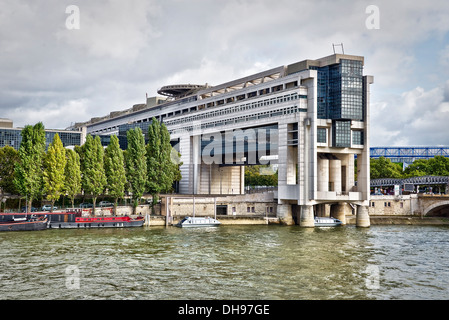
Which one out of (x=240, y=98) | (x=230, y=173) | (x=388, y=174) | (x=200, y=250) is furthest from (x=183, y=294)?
(x=388, y=174)

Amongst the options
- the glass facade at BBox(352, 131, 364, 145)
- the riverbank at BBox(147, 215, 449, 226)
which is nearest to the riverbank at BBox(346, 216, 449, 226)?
the riverbank at BBox(147, 215, 449, 226)

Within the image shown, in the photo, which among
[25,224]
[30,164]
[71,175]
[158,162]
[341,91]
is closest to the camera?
[25,224]

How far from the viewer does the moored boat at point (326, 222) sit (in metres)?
94.8

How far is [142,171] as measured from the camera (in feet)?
325

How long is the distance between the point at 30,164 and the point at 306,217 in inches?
2107

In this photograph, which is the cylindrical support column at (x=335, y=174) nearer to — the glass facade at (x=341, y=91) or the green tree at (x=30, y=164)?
the glass facade at (x=341, y=91)

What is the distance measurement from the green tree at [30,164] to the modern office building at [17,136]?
175 ft

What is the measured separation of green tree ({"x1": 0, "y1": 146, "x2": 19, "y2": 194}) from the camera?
93812 millimetres

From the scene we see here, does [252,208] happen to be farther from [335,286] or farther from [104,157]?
[335,286]

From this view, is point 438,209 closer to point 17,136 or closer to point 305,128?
point 305,128

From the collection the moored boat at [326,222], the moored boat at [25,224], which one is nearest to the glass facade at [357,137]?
the moored boat at [326,222]

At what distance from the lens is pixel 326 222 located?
95125 mm

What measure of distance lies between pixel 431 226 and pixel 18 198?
3430 inches

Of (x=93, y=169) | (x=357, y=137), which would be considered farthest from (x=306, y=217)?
(x=93, y=169)
